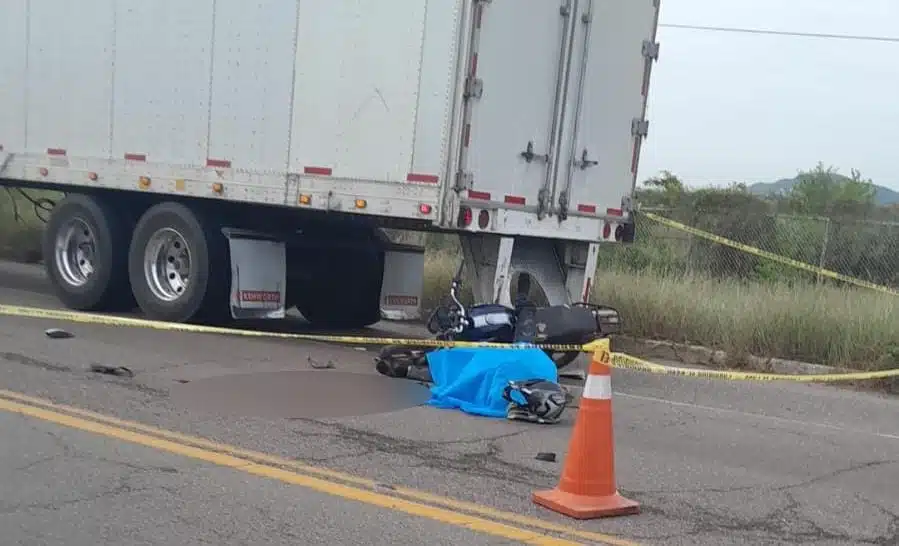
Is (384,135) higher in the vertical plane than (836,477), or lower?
higher

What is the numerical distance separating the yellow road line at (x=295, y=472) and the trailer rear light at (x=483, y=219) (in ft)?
13.1

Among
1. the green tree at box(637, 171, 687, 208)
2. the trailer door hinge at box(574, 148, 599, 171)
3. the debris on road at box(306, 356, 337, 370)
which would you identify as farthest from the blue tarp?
the green tree at box(637, 171, 687, 208)

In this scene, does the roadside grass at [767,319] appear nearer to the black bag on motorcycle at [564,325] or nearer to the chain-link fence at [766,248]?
the black bag on motorcycle at [564,325]

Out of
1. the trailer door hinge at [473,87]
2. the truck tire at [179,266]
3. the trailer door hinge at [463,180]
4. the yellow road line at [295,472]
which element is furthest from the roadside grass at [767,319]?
the yellow road line at [295,472]

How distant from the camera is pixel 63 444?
20.4 feet

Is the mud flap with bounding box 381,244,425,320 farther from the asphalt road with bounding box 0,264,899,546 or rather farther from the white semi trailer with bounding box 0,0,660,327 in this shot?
the asphalt road with bounding box 0,264,899,546

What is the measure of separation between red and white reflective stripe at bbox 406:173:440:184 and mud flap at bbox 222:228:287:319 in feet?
7.44

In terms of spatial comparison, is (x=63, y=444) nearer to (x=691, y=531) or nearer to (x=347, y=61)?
(x=691, y=531)

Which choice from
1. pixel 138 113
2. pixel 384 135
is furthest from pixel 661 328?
pixel 138 113

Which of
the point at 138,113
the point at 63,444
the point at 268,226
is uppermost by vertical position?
the point at 138,113

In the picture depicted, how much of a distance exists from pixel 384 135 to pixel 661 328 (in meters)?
4.40

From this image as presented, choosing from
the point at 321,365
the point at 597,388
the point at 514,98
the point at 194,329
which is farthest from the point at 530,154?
the point at 597,388

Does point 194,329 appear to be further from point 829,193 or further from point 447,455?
point 829,193

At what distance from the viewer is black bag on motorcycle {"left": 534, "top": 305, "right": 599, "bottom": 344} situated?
362 inches
